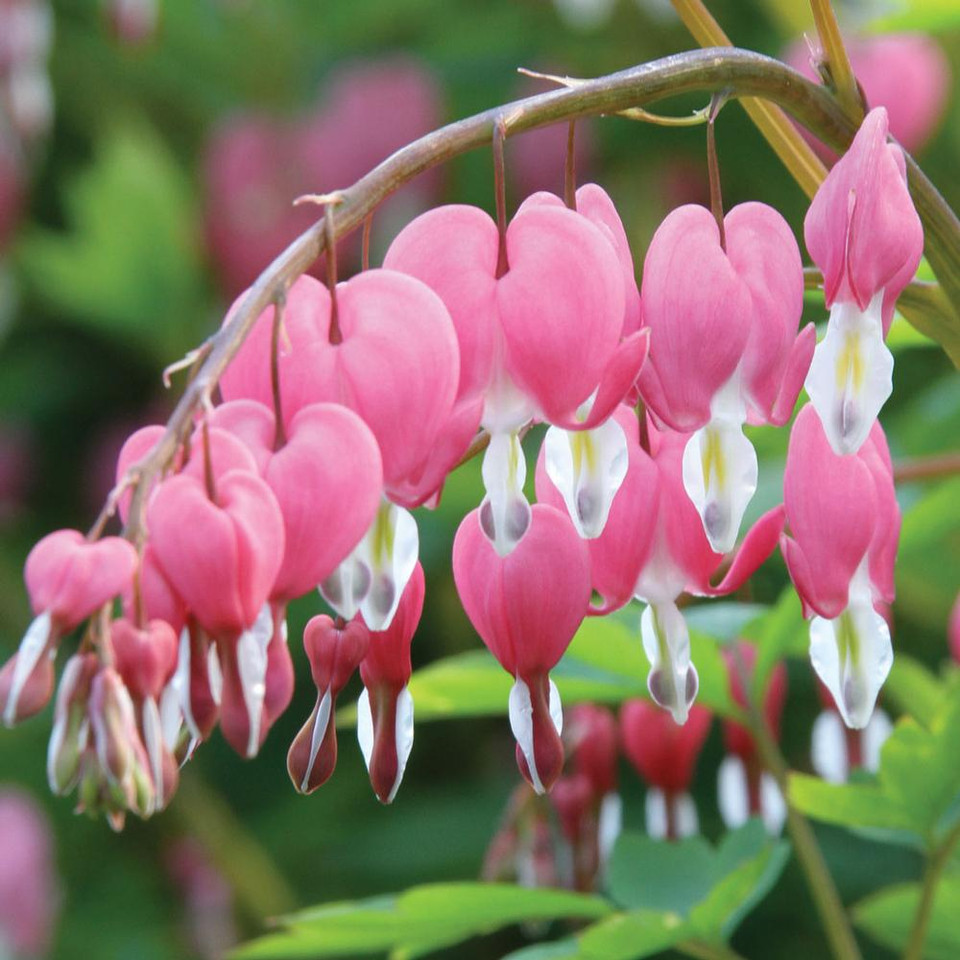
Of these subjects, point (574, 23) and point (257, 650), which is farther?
point (574, 23)

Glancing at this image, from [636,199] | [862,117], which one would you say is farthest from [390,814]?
[862,117]

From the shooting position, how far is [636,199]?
7.84 ft

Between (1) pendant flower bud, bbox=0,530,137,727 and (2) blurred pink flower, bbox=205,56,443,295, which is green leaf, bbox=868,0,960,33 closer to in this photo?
(1) pendant flower bud, bbox=0,530,137,727

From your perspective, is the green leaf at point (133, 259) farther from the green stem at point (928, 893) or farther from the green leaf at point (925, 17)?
the green stem at point (928, 893)

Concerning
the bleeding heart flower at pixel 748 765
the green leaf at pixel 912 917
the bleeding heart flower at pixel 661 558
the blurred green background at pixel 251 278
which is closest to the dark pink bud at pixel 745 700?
the bleeding heart flower at pixel 748 765

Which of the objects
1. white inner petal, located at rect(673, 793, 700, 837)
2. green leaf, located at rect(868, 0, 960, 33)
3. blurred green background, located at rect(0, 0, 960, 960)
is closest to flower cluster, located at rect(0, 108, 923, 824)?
white inner petal, located at rect(673, 793, 700, 837)

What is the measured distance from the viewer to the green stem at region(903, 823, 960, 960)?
0.88 metres

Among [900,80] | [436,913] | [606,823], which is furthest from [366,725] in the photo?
[900,80]

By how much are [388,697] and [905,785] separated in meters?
0.35

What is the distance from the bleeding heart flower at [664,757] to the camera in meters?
1.07

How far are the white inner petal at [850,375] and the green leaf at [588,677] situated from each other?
36 cm

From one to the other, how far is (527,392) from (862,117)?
0.69 feet

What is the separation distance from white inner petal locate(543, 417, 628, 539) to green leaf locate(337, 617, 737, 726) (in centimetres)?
34

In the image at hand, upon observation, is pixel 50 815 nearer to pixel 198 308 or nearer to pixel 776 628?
pixel 198 308
